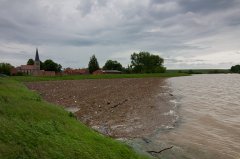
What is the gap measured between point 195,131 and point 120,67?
165 meters

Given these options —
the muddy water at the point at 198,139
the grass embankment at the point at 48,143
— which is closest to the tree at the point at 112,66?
the muddy water at the point at 198,139

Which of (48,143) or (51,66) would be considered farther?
(51,66)

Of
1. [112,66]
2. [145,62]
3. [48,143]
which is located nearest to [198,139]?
[48,143]

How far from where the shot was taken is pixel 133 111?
20938 mm

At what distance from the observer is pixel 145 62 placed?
526 feet

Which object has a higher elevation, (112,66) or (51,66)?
(112,66)

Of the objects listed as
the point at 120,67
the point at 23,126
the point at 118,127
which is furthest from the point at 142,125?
the point at 120,67

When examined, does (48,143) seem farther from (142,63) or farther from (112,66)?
(112,66)

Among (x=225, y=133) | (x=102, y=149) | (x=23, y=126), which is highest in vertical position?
(x=23, y=126)

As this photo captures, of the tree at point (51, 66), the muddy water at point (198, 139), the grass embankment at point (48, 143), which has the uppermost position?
the tree at point (51, 66)

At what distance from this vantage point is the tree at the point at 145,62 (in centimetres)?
15838

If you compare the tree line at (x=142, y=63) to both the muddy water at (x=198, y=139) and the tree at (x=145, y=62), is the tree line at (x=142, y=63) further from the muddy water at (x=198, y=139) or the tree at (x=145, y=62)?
the muddy water at (x=198, y=139)

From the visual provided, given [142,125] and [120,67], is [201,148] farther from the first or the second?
[120,67]

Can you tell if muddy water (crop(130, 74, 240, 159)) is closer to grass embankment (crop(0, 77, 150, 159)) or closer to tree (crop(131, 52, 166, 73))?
grass embankment (crop(0, 77, 150, 159))
